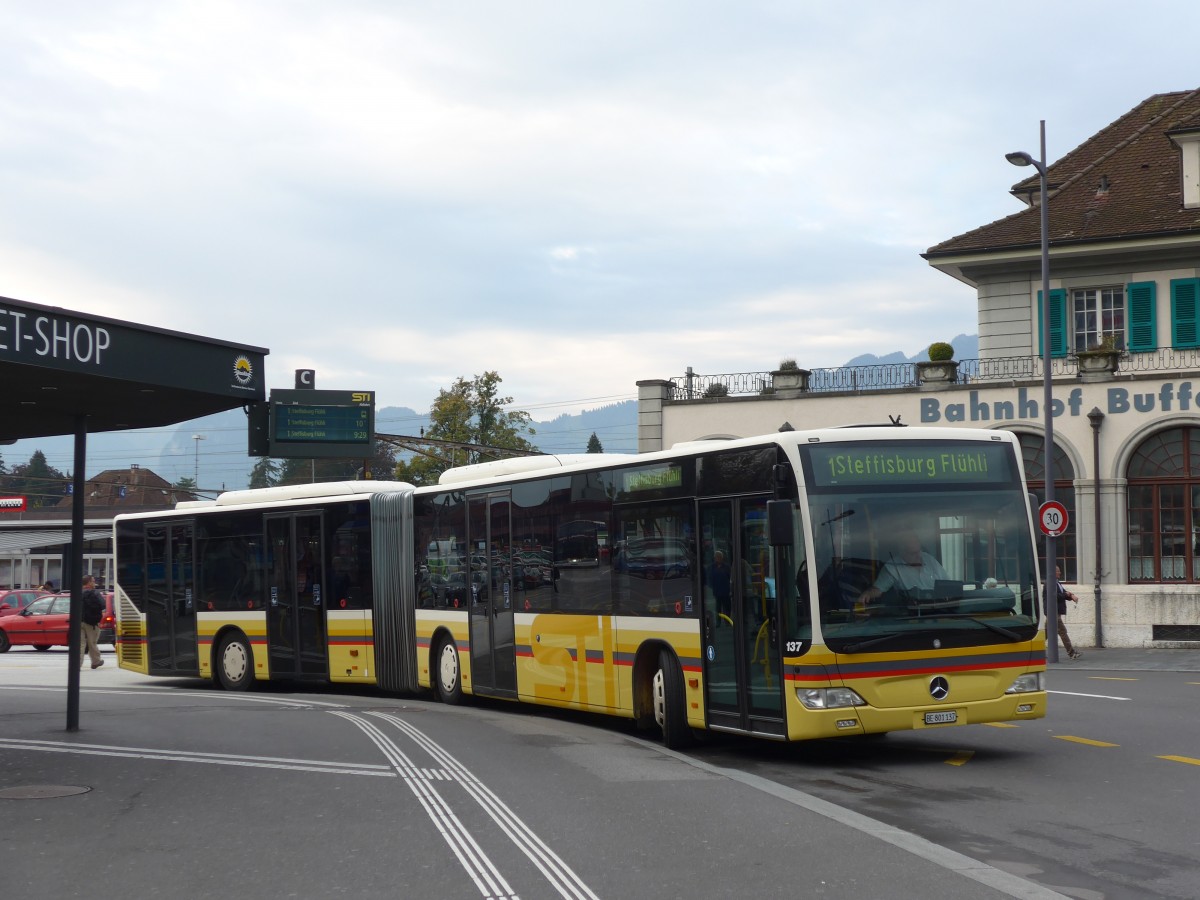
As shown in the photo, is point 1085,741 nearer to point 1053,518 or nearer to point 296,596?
point 296,596

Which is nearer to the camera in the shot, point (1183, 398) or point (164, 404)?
point (164, 404)

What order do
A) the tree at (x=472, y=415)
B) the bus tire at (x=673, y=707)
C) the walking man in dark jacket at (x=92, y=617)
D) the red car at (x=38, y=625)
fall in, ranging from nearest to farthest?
the bus tire at (x=673, y=707)
the walking man in dark jacket at (x=92, y=617)
the red car at (x=38, y=625)
the tree at (x=472, y=415)

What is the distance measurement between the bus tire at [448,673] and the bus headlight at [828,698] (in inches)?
338

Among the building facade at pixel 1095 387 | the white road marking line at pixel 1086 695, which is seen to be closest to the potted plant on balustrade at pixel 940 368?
the building facade at pixel 1095 387

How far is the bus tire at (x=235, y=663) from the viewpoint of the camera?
24256mm

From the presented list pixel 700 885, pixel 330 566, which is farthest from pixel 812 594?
pixel 330 566

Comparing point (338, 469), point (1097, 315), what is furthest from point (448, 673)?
point (338, 469)

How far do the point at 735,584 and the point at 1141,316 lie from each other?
22.6 metres

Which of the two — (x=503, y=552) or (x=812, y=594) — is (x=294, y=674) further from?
(x=812, y=594)

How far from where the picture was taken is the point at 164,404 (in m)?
15.6

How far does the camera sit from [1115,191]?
3519 cm

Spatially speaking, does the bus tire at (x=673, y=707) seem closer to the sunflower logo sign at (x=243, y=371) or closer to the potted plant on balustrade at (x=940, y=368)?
the sunflower logo sign at (x=243, y=371)

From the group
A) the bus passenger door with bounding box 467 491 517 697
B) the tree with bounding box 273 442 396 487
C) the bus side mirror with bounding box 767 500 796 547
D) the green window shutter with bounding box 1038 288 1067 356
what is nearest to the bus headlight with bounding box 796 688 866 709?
the bus side mirror with bounding box 767 500 796 547

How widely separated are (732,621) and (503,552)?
5.66m
